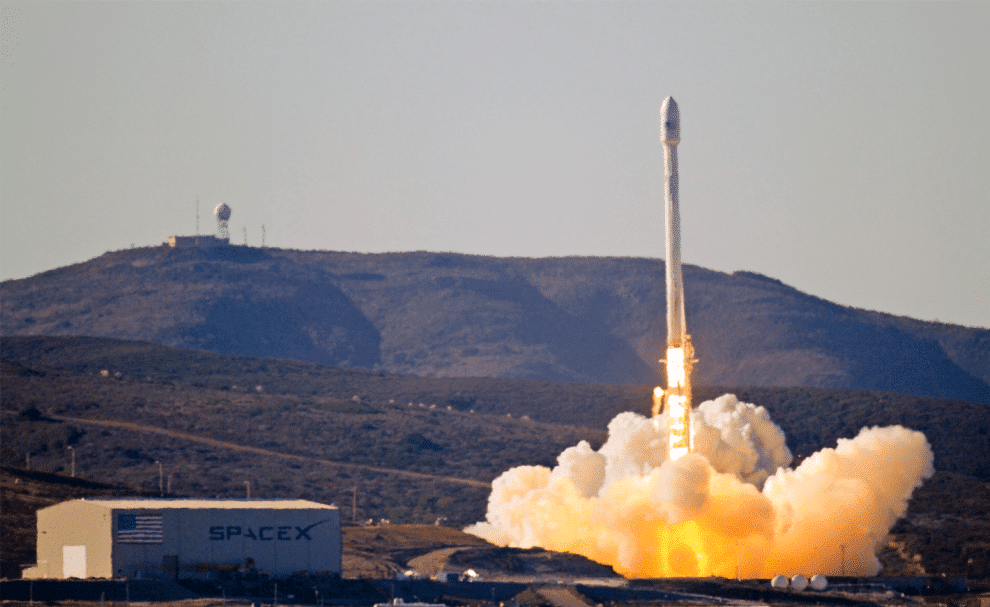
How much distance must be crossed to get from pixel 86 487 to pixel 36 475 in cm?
438

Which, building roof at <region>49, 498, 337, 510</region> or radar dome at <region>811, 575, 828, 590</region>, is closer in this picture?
building roof at <region>49, 498, 337, 510</region>

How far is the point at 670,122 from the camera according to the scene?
3831 inches

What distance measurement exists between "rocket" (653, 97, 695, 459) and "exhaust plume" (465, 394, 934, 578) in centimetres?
181

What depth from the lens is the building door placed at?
90.6m

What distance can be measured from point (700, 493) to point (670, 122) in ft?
65.5

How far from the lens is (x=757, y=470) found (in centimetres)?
10738

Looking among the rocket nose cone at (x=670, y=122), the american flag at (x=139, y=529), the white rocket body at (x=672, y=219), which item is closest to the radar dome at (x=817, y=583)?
the white rocket body at (x=672, y=219)

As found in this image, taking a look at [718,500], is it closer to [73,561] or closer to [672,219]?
[672,219]

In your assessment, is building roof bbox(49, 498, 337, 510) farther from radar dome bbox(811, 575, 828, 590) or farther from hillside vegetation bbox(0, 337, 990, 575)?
hillside vegetation bbox(0, 337, 990, 575)

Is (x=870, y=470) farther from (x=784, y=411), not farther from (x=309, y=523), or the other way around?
(x=784, y=411)

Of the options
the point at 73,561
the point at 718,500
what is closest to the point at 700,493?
the point at 718,500

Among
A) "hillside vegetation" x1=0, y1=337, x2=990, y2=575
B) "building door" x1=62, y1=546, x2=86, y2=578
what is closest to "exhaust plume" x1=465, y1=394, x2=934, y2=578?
"hillside vegetation" x1=0, y1=337, x2=990, y2=575

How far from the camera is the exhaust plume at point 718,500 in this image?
3809 inches

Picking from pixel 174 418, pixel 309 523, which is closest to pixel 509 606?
pixel 309 523
